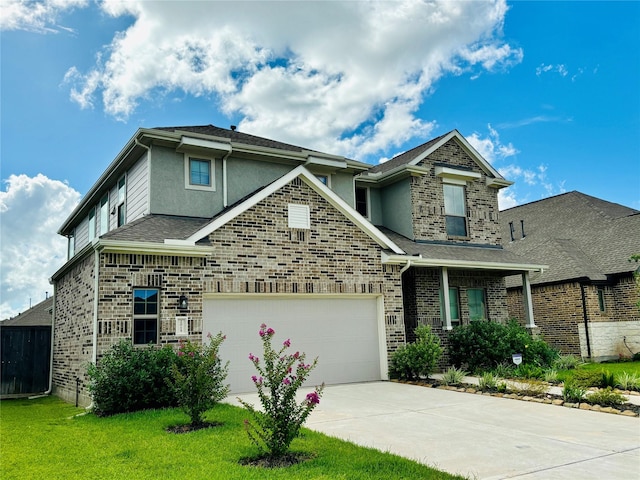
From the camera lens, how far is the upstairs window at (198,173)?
14180mm

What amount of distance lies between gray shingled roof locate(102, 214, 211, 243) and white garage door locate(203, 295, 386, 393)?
5.85 ft

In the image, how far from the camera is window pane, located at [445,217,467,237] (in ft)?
59.6

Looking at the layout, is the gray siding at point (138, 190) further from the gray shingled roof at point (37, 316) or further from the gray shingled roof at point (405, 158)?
the gray shingled roof at point (37, 316)

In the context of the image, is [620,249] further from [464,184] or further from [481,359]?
[481,359]

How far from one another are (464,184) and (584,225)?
29.0ft

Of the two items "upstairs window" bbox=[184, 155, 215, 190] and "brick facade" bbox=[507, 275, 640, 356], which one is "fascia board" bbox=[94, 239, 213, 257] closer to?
"upstairs window" bbox=[184, 155, 215, 190]

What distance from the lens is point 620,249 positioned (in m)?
21.0

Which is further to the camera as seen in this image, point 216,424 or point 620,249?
point 620,249

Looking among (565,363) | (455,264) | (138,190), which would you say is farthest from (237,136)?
(565,363)

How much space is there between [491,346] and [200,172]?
31.6 feet

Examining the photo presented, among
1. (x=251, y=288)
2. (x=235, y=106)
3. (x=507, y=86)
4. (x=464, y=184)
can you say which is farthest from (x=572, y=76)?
(x=251, y=288)

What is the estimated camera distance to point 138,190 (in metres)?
14.3

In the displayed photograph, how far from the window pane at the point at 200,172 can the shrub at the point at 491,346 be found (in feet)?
28.2

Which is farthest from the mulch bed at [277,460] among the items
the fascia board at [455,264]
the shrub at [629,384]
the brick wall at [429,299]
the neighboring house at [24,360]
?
the neighboring house at [24,360]
